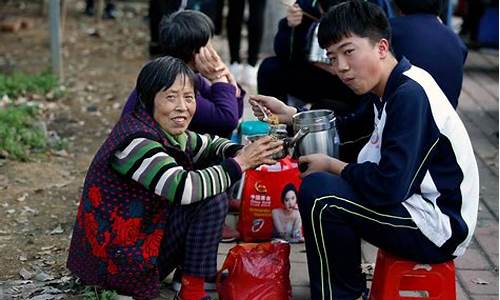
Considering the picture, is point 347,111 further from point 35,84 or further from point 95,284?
point 35,84

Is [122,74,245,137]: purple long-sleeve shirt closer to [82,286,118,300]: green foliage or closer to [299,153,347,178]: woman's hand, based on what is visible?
[299,153,347,178]: woman's hand

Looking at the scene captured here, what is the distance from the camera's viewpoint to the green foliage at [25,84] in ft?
25.6

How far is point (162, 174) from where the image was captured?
370 centimetres

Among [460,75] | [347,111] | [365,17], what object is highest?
[365,17]

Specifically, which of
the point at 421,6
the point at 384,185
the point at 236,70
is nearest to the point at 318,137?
the point at 384,185

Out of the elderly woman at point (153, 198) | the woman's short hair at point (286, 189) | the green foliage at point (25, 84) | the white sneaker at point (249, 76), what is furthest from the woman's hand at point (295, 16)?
the green foliage at point (25, 84)

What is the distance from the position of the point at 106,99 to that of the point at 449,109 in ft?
15.8

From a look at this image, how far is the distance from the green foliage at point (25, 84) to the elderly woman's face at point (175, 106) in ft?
13.7

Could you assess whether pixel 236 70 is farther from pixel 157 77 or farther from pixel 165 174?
pixel 165 174

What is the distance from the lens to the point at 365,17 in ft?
12.0

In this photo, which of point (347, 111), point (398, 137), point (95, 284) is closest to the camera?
point (398, 137)

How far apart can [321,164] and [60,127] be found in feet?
12.4

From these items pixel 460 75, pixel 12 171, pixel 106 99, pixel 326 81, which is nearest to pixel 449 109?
pixel 460 75

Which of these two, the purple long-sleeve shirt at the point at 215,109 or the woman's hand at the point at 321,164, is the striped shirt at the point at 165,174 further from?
the purple long-sleeve shirt at the point at 215,109
